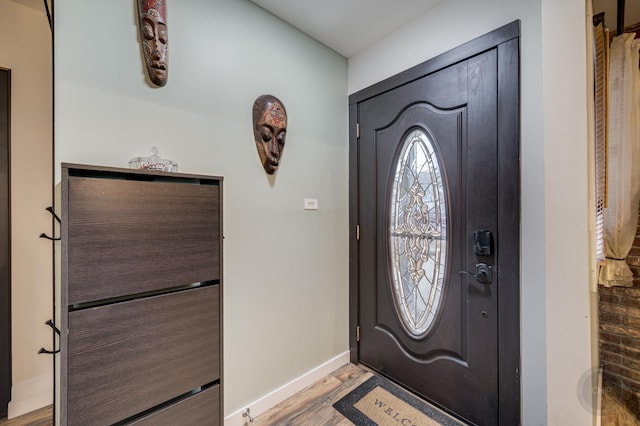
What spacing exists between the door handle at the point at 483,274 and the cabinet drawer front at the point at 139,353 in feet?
4.66

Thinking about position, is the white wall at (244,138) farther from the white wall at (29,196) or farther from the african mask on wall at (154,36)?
the white wall at (29,196)

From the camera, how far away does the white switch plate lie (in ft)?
6.56

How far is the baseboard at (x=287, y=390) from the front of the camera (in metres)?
1.58

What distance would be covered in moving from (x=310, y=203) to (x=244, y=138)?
0.67 meters

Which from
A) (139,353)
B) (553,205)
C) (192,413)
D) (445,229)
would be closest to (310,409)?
(192,413)

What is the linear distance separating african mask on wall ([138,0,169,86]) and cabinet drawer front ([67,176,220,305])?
2.13 feet

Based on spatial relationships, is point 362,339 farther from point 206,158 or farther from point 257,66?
point 257,66

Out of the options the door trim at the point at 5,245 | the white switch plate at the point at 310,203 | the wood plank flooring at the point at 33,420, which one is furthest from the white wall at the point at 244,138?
the wood plank flooring at the point at 33,420

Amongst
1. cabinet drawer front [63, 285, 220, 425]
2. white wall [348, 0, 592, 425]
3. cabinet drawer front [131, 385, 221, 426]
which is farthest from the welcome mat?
cabinet drawer front [63, 285, 220, 425]

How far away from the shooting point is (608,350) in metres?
1.87

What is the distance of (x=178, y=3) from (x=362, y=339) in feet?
Answer: 8.42

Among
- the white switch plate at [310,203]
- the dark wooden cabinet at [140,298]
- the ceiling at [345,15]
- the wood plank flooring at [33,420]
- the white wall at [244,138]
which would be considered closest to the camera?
the dark wooden cabinet at [140,298]

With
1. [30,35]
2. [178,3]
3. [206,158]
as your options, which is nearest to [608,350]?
[206,158]

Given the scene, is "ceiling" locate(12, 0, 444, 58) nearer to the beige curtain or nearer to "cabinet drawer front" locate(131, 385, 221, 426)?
the beige curtain
